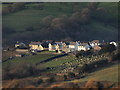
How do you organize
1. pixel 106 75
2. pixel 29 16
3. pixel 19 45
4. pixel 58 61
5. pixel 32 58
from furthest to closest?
pixel 29 16, pixel 19 45, pixel 32 58, pixel 58 61, pixel 106 75

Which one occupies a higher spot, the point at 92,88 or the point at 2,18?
the point at 2,18

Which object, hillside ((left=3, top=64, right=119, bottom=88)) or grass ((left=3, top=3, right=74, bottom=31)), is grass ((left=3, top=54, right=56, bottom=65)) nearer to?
hillside ((left=3, top=64, right=119, bottom=88))

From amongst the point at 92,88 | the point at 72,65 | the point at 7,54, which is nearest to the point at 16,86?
the point at 92,88

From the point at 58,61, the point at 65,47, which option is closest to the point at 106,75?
the point at 58,61

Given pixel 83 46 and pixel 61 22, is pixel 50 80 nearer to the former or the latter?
pixel 83 46

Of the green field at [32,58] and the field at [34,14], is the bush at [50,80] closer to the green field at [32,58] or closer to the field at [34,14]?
the green field at [32,58]

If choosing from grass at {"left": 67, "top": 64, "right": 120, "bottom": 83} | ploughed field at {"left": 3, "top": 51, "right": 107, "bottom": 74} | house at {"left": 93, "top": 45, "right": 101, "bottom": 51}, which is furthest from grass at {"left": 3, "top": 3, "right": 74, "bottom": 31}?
grass at {"left": 67, "top": 64, "right": 120, "bottom": 83}

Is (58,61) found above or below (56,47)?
below

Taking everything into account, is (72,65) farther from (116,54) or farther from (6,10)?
(6,10)

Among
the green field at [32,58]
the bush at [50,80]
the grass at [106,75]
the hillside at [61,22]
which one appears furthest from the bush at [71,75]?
the hillside at [61,22]
